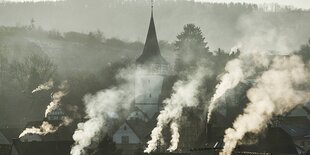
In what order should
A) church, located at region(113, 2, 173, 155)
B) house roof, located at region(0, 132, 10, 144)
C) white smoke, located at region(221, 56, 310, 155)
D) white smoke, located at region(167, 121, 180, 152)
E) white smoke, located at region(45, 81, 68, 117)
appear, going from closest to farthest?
white smoke, located at region(221, 56, 310, 155) → white smoke, located at region(167, 121, 180, 152) → house roof, located at region(0, 132, 10, 144) → white smoke, located at region(45, 81, 68, 117) → church, located at region(113, 2, 173, 155)

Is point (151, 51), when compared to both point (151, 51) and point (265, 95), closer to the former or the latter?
point (151, 51)

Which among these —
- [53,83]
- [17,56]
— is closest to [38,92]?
[53,83]

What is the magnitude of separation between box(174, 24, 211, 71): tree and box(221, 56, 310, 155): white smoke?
73.2 m

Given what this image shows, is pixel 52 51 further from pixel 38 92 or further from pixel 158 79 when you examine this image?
pixel 158 79

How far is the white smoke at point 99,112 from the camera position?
72.4m

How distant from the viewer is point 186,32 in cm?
14850

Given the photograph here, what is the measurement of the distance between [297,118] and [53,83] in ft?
171

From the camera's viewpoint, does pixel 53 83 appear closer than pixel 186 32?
Yes

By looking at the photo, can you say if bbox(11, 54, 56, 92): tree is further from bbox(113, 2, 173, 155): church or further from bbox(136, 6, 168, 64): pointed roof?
bbox(136, 6, 168, 64): pointed roof

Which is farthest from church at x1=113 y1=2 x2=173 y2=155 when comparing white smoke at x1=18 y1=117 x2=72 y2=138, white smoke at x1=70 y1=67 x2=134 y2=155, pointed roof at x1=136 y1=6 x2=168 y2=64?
white smoke at x1=18 y1=117 x2=72 y2=138

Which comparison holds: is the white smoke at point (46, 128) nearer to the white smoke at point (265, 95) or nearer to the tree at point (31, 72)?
the tree at point (31, 72)

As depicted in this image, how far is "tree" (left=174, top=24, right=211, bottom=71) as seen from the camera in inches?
5590

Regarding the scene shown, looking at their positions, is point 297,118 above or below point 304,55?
below

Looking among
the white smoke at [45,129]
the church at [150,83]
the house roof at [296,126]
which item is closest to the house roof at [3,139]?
the white smoke at [45,129]
